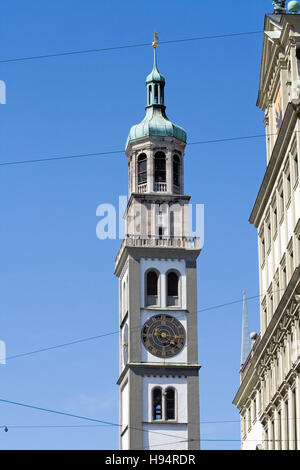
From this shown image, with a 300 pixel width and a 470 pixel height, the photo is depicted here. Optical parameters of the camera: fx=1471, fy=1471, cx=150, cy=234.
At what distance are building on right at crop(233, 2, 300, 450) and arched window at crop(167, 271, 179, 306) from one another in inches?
1869

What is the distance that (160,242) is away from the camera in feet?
368

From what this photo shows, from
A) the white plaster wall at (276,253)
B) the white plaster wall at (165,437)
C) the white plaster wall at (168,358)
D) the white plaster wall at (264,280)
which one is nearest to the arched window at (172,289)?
the white plaster wall at (168,358)

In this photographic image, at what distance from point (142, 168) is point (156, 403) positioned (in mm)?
20878

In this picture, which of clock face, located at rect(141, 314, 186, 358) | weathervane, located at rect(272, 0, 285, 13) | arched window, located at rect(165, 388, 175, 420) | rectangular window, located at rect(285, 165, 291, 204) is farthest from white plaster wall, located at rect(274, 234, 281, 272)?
clock face, located at rect(141, 314, 186, 358)

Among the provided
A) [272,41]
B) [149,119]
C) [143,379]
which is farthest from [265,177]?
[149,119]

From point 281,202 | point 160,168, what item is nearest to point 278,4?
point 281,202

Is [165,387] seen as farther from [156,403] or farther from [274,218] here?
[274,218]

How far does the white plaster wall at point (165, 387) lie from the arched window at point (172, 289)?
250 inches

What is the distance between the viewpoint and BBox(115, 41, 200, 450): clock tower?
106250 millimetres

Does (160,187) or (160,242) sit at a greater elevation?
(160,187)

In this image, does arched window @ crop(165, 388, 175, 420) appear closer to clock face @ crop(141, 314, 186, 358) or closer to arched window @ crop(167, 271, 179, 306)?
clock face @ crop(141, 314, 186, 358)

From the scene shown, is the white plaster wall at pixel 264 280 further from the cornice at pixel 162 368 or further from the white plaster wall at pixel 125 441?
the white plaster wall at pixel 125 441

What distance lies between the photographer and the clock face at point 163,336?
4262 inches
